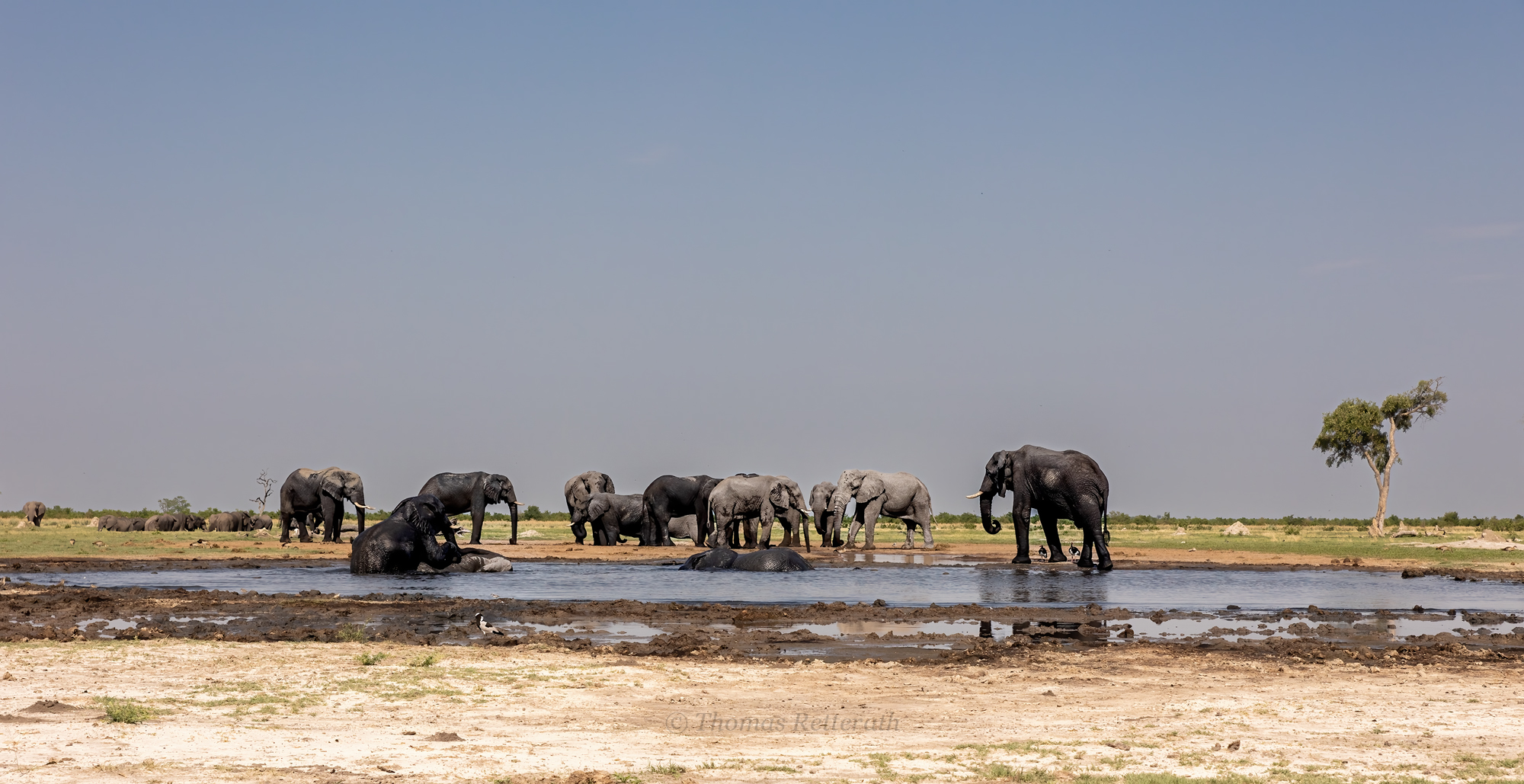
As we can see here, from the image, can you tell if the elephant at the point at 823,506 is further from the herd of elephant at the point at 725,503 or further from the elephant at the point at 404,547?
the elephant at the point at 404,547

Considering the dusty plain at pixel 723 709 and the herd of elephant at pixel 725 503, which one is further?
the herd of elephant at pixel 725 503

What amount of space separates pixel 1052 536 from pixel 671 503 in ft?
52.8

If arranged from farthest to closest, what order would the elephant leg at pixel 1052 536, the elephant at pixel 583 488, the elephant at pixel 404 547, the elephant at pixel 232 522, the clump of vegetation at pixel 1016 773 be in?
1. the elephant at pixel 232 522
2. the elephant at pixel 583 488
3. the elephant leg at pixel 1052 536
4. the elephant at pixel 404 547
5. the clump of vegetation at pixel 1016 773

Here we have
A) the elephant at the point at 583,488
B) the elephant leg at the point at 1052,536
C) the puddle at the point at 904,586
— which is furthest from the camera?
the elephant at the point at 583,488

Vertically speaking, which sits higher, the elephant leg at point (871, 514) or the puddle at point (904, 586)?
the elephant leg at point (871, 514)

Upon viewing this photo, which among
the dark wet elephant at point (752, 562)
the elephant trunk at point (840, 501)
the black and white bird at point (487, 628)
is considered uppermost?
the elephant trunk at point (840, 501)

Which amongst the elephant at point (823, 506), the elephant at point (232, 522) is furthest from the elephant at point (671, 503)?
the elephant at point (232, 522)

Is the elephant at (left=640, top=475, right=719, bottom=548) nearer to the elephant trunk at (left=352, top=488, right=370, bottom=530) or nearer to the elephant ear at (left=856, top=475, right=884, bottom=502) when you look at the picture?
the elephant ear at (left=856, top=475, right=884, bottom=502)

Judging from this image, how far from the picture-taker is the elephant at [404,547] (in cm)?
2641

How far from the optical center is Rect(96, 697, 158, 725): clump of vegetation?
949 cm

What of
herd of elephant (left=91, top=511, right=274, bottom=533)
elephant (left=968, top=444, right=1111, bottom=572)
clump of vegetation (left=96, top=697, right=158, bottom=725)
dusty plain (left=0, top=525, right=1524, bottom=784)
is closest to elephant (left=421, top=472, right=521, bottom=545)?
herd of elephant (left=91, top=511, right=274, bottom=533)

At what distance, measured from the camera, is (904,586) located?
25.1m

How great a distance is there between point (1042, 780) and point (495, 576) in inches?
783

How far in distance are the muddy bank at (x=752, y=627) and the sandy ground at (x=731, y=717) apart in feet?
2.55
